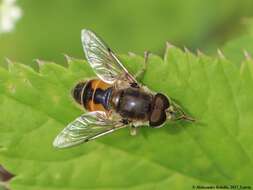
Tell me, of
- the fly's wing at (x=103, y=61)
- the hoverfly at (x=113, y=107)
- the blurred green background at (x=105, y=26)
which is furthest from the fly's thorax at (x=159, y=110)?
the blurred green background at (x=105, y=26)

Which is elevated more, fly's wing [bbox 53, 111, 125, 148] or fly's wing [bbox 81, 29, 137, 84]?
fly's wing [bbox 81, 29, 137, 84]

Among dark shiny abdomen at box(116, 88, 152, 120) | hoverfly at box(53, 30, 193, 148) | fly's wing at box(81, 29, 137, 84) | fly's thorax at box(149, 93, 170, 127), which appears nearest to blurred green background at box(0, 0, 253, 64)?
fly's wing at box(81, 29, 137, 84)

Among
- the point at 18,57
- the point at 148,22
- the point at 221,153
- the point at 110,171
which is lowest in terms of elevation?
the point at 110,171

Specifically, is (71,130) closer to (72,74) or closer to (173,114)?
(72,74)

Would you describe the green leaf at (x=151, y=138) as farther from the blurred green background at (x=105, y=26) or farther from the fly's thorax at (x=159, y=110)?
the blurred green background at (x=105, y=26)

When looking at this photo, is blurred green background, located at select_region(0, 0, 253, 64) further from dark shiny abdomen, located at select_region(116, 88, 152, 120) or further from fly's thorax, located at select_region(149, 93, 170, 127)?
fly's thorax, located at select_region(149, 93, 170, 127)

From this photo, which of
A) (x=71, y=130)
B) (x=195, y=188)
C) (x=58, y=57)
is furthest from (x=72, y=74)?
(x=58, y=57)

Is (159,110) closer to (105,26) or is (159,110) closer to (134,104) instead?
(134,104)
